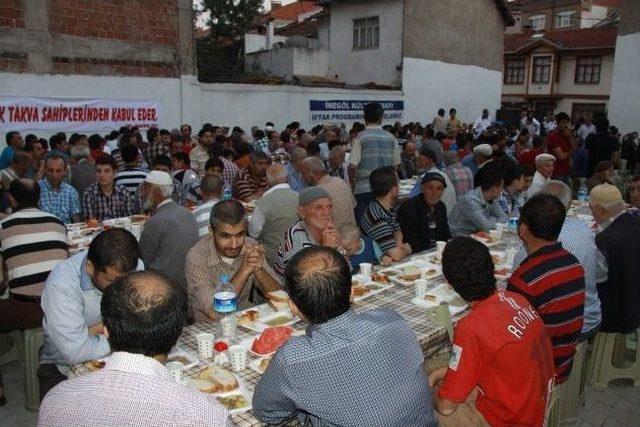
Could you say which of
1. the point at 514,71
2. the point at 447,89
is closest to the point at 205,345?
the point at 447,89

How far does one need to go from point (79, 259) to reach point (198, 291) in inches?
32.3

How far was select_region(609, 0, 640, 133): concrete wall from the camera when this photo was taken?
690 inches

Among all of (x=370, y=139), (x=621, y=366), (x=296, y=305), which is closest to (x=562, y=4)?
(x=370, y=139)

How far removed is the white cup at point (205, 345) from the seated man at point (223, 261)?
0.53 metres

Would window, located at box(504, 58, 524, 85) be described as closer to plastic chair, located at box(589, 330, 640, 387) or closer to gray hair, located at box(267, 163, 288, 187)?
gray hair, located at box(267, 163, 288, 187)

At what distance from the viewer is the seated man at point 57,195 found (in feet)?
20.3

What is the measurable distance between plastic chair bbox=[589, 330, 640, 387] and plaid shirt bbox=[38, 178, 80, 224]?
586 cm

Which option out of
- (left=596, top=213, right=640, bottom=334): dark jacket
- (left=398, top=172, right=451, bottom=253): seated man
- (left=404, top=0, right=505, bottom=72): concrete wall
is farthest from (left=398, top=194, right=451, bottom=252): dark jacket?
(left=404, top=0, right=505, bottom=72): concrete wall

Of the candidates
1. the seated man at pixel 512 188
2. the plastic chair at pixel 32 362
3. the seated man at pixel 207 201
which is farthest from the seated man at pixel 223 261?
the seated man at pixel 512 188

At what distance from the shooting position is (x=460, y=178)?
7.32 meters

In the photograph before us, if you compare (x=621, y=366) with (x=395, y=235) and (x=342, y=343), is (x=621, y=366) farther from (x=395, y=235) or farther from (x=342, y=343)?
(x=342, y=343)

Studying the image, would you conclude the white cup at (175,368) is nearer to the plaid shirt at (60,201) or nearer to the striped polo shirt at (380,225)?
the striped polo shirt at (380,225)

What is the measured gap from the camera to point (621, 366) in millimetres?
4434

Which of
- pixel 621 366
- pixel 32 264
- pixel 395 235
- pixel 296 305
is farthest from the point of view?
pixel 395 235
